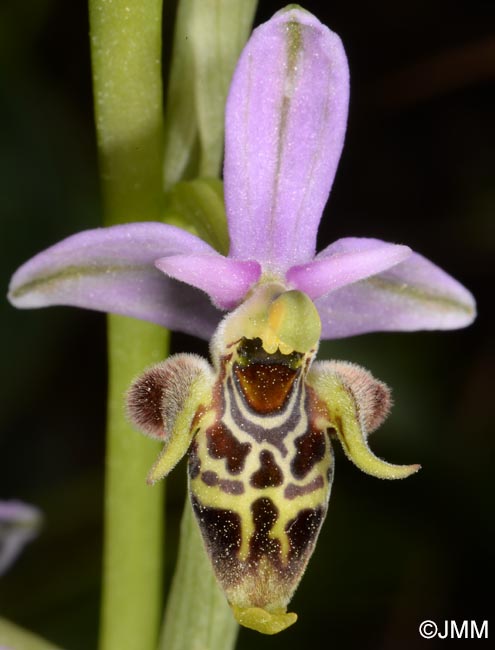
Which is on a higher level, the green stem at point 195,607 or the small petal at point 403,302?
the small petal at point 403,302

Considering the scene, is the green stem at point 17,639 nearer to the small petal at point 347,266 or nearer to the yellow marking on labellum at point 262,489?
the yellow marking on labellum at point 262,489

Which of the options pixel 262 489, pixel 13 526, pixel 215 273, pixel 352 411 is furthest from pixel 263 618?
pixel 13 526

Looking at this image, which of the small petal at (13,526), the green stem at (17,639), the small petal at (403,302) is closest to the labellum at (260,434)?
the small petal at (403,302)

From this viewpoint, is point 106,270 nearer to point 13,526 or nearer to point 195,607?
point 195,607

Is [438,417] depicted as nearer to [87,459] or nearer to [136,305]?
[87,459]

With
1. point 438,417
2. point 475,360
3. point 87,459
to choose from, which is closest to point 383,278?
point 438,417

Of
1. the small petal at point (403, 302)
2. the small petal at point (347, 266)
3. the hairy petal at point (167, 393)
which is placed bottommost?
the hairy petal at point (167, 393)

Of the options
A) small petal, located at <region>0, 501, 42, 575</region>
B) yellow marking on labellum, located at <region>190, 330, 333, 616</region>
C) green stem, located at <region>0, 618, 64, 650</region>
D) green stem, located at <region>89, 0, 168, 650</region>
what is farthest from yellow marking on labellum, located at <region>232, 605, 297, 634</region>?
small petal, located at <region>0, 501, 42, 575</region>

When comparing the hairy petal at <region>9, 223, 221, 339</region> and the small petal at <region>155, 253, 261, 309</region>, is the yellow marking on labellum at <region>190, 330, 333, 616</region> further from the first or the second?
the hairy petal at <region>9, 223, 221, 339</region>
